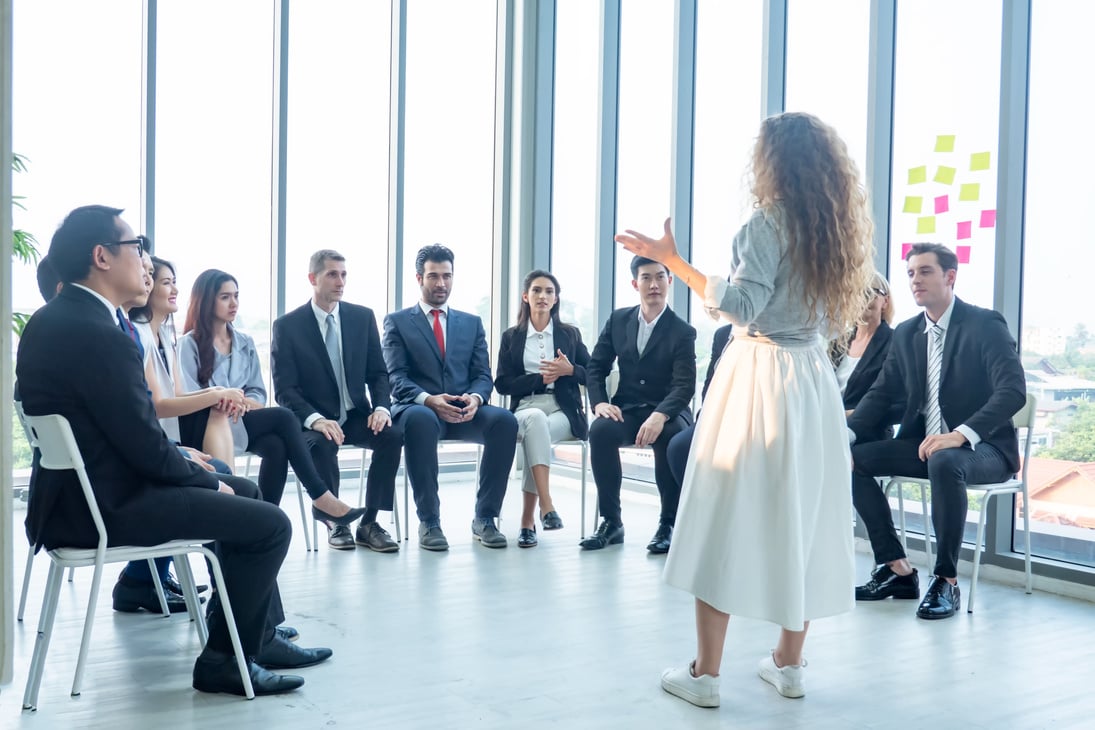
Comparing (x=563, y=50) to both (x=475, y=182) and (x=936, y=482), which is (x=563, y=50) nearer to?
(x=475, y=182)

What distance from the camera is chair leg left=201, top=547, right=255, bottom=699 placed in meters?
2.49

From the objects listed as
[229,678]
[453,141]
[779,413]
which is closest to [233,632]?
[229,678]

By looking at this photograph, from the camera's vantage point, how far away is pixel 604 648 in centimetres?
307

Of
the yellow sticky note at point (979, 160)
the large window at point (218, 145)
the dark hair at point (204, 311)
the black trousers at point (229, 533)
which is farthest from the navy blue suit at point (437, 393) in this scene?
the yellow sticky note at point (979, 160)

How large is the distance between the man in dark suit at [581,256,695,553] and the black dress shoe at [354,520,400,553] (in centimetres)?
88

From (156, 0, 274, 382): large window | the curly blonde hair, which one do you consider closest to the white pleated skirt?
the curly blonde hair

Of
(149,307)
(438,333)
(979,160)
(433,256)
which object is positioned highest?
(979,160)

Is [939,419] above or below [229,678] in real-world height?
above

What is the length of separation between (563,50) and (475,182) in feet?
3.57

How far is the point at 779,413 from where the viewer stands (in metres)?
2.46

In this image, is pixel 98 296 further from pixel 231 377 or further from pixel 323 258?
pixel 323 258

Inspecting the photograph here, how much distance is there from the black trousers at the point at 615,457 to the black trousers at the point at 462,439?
41 centimetres

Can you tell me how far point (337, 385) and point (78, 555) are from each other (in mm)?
2281

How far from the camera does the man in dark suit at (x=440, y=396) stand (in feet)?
15.0
